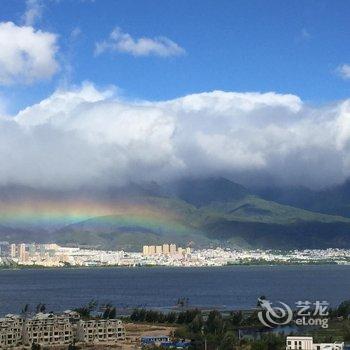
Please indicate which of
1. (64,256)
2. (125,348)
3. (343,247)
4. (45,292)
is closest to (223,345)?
(125,348)

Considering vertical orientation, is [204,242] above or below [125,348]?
above

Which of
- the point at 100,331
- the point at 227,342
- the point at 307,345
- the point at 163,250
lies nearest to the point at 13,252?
the point at 163,250

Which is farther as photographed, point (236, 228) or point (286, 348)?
point (236, 228)

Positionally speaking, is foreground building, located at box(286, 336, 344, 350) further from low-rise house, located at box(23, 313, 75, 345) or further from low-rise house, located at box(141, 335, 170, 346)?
low-rise house, located at box(23, 313, 75, 345)

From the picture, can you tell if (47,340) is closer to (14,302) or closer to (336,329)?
(336,329)

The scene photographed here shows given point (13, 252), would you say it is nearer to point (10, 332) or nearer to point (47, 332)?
point (47, 332)
